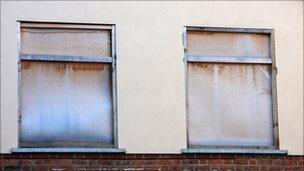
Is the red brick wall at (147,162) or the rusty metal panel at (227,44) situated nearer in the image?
the red brick wall at (147,162)

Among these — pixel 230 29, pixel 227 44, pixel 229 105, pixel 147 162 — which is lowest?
pixel 147 162

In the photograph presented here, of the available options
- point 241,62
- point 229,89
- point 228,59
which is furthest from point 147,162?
point 241,62

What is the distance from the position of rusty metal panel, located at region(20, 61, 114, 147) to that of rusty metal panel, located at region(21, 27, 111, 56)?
6.7 inches

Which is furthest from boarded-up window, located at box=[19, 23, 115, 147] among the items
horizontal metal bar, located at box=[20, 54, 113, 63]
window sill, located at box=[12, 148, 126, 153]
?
window sill, located at box=[12, 148, 126, 153]

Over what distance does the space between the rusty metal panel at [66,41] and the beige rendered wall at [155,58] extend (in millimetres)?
160

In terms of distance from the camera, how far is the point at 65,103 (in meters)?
10.5

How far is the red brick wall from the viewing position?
10.1m

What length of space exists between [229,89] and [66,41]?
2381mm

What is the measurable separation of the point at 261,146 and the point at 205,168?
930 mm

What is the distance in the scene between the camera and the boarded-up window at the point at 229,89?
426 inches

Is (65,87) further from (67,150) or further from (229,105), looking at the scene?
(229,105)

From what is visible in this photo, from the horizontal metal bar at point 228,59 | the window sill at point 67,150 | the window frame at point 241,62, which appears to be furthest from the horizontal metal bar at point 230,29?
the window sill at point 67,150

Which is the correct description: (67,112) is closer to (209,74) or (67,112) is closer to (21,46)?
(21,46)

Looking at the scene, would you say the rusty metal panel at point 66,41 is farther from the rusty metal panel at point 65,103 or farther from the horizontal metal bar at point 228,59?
the horizontal metal bar at point 228,59
